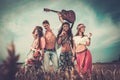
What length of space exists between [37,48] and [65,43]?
690 mm

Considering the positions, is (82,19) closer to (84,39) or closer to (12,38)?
(84,39)

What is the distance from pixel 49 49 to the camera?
25.5 feet

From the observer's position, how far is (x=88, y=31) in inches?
315

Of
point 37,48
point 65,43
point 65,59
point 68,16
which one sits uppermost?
point 68,16

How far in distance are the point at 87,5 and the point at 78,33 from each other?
2.43 ft

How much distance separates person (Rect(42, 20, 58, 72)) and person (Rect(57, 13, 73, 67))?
12 cm

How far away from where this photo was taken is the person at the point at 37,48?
768cm

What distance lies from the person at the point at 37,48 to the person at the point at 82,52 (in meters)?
0.80

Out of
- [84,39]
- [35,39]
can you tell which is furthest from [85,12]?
[35,39]

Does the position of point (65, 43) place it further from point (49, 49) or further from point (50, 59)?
point (50, 59)

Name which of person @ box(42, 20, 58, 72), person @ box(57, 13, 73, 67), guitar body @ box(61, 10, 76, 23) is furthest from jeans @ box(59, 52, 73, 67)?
guitar body @ box(61, 10, 76, 23)

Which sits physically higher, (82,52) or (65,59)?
(82,52)

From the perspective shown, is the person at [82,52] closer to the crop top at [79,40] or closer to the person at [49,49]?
the crop top at [79,40]

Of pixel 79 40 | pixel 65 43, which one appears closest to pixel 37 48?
pixel 65 43
